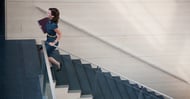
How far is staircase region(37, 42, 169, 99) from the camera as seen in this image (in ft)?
20.2

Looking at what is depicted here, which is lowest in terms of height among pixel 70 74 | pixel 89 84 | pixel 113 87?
pixel 113 87

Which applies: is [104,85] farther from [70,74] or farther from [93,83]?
[70,74]

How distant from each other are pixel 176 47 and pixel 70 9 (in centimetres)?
296

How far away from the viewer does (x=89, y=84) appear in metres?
6.64

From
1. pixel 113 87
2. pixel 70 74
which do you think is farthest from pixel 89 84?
pixel 113 87

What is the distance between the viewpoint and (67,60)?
696cm

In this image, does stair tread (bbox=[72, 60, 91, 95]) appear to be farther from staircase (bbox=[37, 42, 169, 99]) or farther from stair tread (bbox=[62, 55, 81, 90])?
stair tread (bbox=[62, 55, 81, 90])

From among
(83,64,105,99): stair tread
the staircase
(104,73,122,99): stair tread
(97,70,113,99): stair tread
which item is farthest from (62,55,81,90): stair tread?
(104,73,122,99): stair tread

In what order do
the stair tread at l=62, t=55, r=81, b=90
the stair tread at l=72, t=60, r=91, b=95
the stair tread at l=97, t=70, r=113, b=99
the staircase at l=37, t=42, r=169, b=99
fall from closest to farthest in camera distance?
the staircase at l=37, t=42, r=169, b=99, the stair tread at l=62, t=55, r=81, b=90, the stair tread at l=72, t=60, r=91, b=95, the stair tread at l=97, t=70, r=113, b=99

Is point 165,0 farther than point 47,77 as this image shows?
Yes

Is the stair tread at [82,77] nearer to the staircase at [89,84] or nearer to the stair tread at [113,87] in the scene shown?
the staircase at [89,84]

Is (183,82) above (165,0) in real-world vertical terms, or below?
below

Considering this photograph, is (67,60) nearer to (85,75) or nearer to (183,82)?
(85,75)

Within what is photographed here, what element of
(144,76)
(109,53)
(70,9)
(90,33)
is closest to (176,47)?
(144,76)
